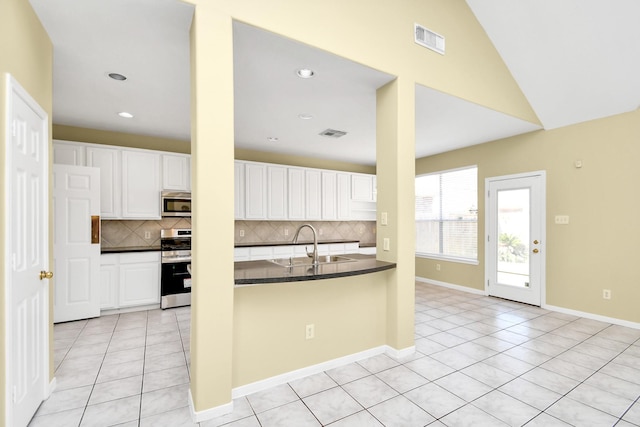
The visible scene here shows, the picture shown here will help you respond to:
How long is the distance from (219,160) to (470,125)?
12.3ft

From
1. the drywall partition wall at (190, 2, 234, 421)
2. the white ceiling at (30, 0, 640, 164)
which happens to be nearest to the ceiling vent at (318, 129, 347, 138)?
the white ceiling at (30, 0, 640, 164)

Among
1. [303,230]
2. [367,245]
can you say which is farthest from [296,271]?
[367,245]

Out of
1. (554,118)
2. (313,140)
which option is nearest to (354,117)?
(313,140)

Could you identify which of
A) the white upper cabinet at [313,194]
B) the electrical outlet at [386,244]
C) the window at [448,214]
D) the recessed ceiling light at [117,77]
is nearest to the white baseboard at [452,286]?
the window at [448,214]

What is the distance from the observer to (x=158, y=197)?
479cm

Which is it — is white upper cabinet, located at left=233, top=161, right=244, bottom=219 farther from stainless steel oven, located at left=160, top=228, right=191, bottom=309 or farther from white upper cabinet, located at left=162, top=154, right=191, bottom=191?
stainless steel oven, located at left=160, top=228, right=191, bottom=309

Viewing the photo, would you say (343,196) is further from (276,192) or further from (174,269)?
(174,269)

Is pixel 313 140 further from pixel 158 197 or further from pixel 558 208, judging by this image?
pixel 558 208

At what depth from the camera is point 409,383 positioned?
252 centimetres

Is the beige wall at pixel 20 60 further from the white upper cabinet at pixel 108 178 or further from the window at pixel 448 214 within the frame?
the window at pixel 448 214

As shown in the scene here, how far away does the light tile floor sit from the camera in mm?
2086

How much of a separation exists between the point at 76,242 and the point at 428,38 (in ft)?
15.9

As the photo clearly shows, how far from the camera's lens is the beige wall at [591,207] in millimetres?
3832

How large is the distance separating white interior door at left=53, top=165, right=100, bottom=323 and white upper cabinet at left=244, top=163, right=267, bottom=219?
85.1 inches
